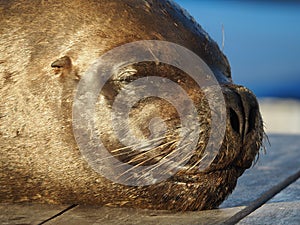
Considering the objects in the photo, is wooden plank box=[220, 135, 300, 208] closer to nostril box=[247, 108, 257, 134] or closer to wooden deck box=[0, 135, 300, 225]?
wooden deck box=[0, 135, 300, 225]

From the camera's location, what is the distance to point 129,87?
3752 millimetres

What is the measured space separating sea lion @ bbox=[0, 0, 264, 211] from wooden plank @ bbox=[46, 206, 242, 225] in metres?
0.05

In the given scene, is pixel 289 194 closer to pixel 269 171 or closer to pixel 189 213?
pixel 189 213

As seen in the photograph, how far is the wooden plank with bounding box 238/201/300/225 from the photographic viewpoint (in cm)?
350

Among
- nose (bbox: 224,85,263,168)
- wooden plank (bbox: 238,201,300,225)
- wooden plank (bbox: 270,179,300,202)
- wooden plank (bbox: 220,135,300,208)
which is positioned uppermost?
nose (bbox: 224,85,263,168)

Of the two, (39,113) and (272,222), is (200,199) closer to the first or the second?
(272,222)

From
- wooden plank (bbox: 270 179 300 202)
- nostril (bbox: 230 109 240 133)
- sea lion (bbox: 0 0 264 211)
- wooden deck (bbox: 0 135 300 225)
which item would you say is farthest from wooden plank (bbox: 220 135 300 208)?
nostril (bbox: 230 109 240 133)

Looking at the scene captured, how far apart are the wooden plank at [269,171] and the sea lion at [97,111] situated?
0.39 meters

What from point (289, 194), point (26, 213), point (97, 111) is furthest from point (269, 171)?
point (26, 213)

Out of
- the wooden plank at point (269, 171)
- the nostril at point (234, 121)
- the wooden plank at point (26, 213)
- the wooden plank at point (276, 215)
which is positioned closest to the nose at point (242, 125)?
the nostril at point (234, 121)

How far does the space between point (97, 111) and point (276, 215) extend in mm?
930

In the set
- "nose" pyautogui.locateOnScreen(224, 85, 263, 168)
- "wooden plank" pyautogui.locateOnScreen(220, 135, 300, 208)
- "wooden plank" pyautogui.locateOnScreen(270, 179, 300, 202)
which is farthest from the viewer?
"wooden plank" pyautogui.locateOnScreen(220, 135, 300, 208)

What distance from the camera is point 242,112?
363cm

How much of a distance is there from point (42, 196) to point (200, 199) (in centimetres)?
76
